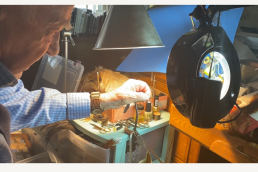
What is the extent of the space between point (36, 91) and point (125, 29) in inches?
16.2

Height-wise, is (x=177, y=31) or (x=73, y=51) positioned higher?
(x=177, y=31)

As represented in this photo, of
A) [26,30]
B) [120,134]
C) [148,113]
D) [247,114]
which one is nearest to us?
[26,30]

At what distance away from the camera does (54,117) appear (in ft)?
2.25

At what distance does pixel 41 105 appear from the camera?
0.67 m

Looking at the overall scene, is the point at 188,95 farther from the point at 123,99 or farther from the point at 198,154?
the point at 198,154

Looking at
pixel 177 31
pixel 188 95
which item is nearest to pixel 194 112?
A: pixel 188 95

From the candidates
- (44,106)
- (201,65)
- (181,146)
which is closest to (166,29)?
(201,65)

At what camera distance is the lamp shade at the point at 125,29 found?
0.48 m

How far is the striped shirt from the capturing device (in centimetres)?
63

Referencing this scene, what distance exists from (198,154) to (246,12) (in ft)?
2.17

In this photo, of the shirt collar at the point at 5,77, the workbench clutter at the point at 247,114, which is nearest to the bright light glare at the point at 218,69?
the workbench clutter at the point at 247,114

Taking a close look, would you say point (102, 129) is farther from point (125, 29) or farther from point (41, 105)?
point (125, 29)

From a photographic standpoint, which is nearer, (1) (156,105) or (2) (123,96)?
(2) (123,96)

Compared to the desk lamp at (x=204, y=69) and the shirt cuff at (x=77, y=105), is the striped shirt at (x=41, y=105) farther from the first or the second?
the desk lamp at (x=204, y=69)
